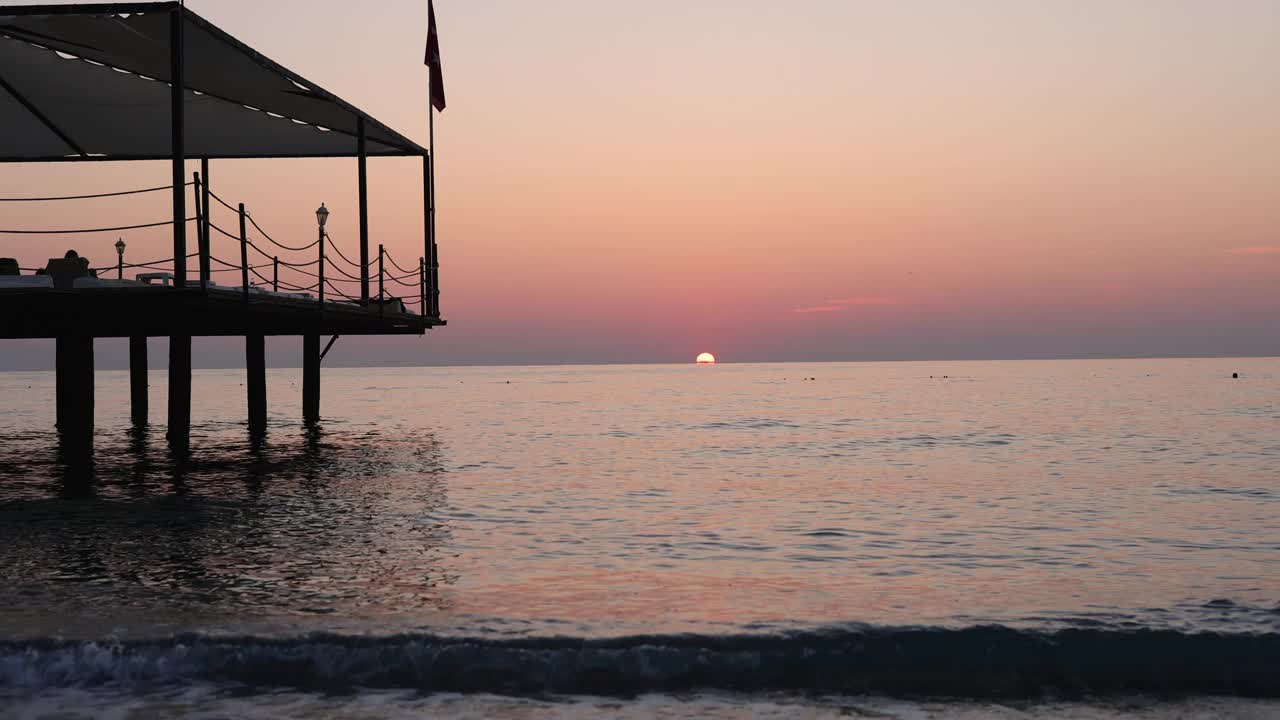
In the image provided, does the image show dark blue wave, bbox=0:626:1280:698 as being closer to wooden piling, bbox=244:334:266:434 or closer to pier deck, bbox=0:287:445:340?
pier deck, bbox=0:287:445:340

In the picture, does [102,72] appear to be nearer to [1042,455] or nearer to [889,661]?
[889,661]

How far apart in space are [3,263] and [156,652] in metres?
12.2

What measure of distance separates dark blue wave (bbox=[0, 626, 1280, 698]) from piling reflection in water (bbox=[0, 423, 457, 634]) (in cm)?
94

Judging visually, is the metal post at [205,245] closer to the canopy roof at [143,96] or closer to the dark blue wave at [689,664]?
the canopy roof at [143,96]

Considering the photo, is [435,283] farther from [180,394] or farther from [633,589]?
[633,589]

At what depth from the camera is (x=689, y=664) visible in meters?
8.44

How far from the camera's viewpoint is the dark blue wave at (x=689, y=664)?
806 centimetres

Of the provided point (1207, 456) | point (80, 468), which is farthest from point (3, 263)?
point (1207, 456)

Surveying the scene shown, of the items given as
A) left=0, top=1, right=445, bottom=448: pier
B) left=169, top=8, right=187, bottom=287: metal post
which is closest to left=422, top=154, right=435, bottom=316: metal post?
left=0, top=1, right=445, bottom=448: pier

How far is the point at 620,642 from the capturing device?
884 centimetres

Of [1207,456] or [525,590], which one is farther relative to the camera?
[1207,456]

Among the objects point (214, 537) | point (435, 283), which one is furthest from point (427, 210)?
point (214, 537)

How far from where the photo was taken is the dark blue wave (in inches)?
317

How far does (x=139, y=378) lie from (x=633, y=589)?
102ft
